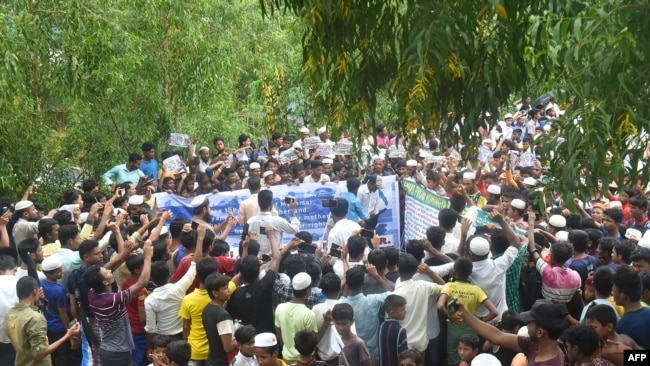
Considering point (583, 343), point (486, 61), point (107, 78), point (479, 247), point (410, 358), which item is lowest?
point (410, 358)

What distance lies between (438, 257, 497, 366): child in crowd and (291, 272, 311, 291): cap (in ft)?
3.91

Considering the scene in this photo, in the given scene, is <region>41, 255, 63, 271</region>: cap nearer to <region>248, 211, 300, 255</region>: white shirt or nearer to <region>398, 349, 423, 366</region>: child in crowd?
<region>248, 211, 300, 255</region>: white shirt

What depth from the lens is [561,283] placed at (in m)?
9.00

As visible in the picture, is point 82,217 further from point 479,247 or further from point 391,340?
point 479,247

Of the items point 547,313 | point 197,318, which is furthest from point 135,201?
point 547,313

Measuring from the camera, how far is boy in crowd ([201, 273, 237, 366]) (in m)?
8.43

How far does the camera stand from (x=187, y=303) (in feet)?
28.8

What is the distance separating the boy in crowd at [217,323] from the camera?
8430 millimetres

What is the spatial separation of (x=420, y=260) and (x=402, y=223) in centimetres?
466

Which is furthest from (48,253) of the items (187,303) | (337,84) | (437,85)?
(437,85)

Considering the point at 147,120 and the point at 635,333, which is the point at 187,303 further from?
the point at 147,120

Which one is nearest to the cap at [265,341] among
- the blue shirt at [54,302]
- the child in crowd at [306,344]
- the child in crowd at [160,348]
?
the child in crowd at [306,344]

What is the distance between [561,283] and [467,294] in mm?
1014

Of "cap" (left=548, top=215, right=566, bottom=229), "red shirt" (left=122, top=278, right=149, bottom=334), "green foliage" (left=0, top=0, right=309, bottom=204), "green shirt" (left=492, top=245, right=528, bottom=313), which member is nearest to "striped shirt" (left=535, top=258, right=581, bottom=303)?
"green shirt" (left=492, top=245, right=528, bottom=313)
